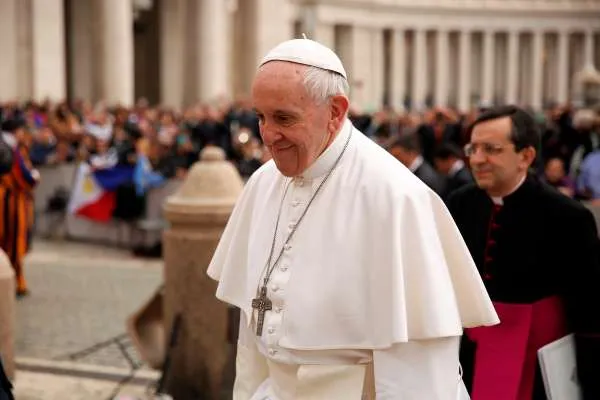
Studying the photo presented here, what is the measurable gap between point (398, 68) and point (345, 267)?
61211 millimetres

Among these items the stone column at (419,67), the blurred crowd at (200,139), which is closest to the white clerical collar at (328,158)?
the blurred crowd at (200,139)

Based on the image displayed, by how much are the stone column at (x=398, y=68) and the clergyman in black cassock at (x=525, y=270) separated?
2279 inches

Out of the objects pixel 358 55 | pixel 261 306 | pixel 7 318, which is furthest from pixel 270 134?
pixel 358 55

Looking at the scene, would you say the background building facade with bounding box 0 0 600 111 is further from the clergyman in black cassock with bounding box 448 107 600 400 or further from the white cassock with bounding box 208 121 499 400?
the white cassock with bounding box 208 121 499 400

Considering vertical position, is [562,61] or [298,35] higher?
[298,35]

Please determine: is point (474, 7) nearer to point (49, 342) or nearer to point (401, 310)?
point (49, 342)

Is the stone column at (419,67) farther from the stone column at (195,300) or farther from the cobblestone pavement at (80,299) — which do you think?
the stone column at (195,300)

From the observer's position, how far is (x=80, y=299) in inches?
428

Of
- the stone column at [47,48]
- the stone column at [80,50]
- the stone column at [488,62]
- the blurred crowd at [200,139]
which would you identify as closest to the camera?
the blurred crowd at [200,139]

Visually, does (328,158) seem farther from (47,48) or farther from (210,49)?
(210,49)

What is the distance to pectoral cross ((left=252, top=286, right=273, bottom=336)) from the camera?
123 inches

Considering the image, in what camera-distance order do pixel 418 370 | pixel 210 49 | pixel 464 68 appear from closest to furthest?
pixel 418 370, pixel 210 49, pixel 464 68

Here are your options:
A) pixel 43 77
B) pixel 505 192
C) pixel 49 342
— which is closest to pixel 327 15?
pixel 43 77

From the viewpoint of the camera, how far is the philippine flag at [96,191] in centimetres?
1561
